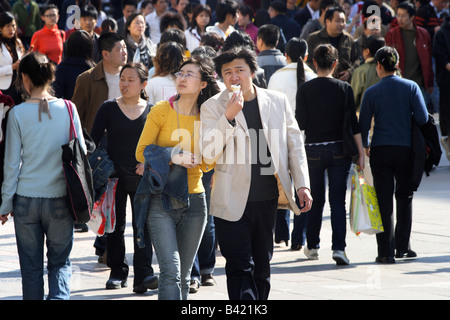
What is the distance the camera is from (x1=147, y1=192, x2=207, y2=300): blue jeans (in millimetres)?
5676

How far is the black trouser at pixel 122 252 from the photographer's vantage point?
7.18 metres

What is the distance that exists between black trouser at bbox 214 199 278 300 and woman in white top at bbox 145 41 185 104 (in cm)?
233

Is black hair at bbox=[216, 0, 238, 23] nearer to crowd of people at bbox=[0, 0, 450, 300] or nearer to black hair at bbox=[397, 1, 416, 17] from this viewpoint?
crowd of people at bbox=[0, 0, 450, 300]

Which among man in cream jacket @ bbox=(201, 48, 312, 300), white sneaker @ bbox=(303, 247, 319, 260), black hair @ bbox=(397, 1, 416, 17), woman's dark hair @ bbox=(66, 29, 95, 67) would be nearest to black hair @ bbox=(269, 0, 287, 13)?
black hair @ bbox=(397, 1, 416, 17)

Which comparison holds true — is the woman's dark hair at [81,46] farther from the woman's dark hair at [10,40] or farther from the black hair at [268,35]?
the woman's dark hair at [10,40]

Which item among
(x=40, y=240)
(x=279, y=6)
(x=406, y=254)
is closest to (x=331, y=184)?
(x=406, y=254)

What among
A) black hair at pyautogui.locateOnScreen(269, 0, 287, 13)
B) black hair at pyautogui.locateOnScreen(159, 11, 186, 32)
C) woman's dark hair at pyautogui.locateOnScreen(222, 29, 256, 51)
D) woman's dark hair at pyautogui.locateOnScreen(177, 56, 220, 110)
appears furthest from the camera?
black hair at pyautogui.locateOnScreen(269, 0, 287, 13)

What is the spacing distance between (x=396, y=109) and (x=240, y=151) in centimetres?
307

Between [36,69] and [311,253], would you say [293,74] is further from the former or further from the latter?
[36,69]

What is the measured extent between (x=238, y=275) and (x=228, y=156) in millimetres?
792

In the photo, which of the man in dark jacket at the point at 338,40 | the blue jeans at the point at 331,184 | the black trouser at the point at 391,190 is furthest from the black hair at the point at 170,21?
the black trouser at the point at 391,190

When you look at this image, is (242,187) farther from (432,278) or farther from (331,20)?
(331,20)

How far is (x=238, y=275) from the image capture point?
18.9 feet

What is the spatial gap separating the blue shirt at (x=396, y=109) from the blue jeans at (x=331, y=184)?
45cm
